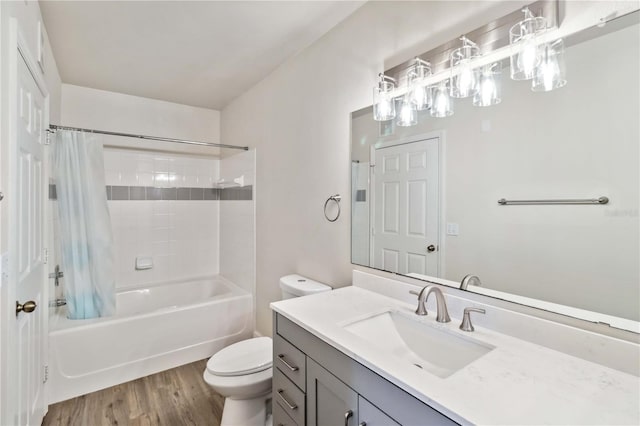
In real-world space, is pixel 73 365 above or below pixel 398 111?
below

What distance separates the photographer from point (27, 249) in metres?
1.49

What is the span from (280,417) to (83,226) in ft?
6.79

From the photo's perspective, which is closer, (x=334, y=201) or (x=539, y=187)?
(x=539, y=187)

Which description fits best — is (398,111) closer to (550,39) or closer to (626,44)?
(550,39)

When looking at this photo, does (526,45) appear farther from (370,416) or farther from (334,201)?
(370,416)

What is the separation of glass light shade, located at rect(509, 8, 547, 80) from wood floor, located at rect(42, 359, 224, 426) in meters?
2.40

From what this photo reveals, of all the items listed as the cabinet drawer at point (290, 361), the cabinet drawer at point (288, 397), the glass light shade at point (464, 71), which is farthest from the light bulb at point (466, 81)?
the cabinet drawer at point (288, 397)

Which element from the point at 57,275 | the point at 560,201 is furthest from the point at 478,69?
the point at 57,275

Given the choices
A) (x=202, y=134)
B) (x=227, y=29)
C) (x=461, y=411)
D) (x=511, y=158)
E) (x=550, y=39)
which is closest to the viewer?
(x=461, y=411)

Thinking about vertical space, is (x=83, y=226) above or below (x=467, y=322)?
above

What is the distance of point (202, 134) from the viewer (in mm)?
3643

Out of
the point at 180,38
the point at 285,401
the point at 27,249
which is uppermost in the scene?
the point at 180,38

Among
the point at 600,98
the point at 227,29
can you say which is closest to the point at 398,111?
the point at 600,98

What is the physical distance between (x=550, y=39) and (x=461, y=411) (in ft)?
3.83
